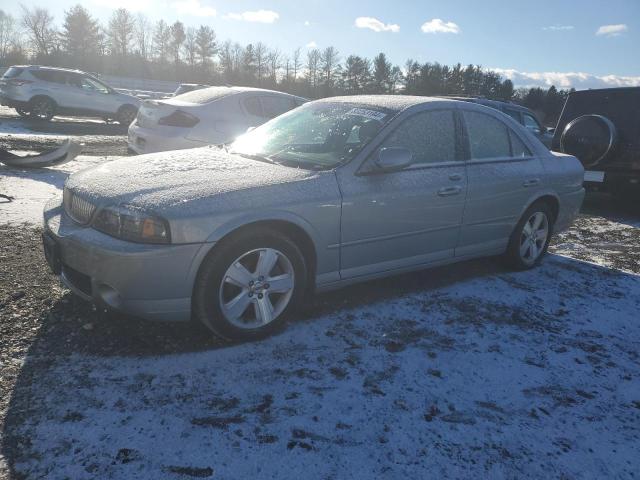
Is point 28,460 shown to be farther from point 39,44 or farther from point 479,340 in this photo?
point 39,44

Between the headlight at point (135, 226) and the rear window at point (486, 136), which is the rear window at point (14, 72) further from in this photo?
the rear window at point (486, 136)

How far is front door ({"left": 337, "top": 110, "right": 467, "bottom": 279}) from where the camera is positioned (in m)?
3.46

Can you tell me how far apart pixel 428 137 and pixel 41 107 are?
15.9 m

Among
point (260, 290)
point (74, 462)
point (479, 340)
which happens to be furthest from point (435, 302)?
point (74, 462)

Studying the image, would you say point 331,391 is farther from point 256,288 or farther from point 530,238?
point 530,238

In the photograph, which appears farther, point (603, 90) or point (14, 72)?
point (14, 72)

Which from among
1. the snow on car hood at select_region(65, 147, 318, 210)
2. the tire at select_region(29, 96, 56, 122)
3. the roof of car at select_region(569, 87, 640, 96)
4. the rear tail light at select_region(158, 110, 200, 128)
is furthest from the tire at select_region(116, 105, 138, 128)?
the snow on car hood at select_region(65, 147, 318, 210)

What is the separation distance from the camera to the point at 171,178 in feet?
10.3

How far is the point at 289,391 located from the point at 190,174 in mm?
1494

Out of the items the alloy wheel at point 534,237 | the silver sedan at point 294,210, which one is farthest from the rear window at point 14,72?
the alloy wheel at point 534,237

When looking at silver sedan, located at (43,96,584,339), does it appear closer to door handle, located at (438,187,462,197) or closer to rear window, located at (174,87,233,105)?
door handle, located at (438,187,462,197)

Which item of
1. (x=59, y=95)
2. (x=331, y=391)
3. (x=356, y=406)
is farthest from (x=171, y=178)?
(x=59, y=95)

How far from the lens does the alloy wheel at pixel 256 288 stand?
3023 millimetres

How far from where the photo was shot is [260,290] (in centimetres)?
312
